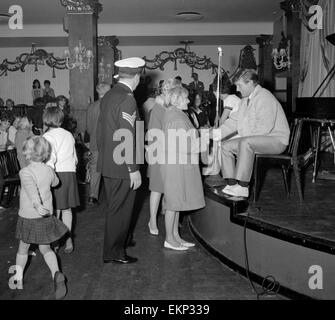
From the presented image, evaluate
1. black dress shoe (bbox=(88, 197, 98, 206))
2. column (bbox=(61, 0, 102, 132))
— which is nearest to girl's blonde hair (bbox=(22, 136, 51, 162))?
black dress shoe (bbox=(88, 197, 98, 206))

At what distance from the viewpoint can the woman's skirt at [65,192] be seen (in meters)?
3.51

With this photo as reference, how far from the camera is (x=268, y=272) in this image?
301 cm

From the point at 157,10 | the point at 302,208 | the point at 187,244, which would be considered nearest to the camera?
the point at 302,208

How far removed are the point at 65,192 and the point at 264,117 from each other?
1894 millimetres

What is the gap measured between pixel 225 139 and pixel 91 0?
4.81 m

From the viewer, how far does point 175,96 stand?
3.47 m

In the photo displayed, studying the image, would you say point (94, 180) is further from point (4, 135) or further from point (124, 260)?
point (124, 260)

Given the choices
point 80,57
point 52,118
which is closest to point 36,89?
point 80,57

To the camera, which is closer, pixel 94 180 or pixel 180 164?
pixel 180 164

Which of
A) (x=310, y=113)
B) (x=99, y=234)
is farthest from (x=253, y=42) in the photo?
(x=99, y=234)

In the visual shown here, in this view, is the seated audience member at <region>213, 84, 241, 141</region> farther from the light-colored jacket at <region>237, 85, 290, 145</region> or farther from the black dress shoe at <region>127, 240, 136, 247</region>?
the black dress shoe at <region>127, 240, 136, 247</region>

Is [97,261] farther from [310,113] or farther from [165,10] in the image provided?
[165,10]

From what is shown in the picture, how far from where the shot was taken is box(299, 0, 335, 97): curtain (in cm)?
700

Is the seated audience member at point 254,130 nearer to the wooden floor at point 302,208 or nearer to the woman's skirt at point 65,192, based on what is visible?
the wooden floor at point 302,208
